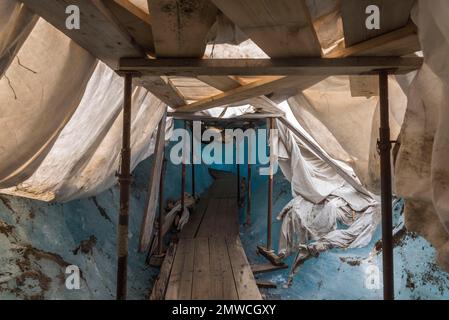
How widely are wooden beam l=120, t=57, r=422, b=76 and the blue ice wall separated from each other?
6.95ft

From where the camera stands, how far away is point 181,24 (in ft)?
5.08

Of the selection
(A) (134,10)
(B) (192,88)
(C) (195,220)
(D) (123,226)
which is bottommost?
(C) (195,220)

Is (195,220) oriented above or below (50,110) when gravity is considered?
Answer: below

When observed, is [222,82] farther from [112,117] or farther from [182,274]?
[182,274]

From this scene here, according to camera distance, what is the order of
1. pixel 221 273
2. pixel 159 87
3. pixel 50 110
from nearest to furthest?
pixel 50 110 < pixel 159 87 < pixel 221 273

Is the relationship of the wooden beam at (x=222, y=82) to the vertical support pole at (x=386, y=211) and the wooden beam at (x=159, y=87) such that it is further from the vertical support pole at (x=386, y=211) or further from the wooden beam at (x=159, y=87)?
the vertical support pole at (x=386, y=211)

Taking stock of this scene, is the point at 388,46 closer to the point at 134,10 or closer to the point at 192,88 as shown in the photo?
the point at 134,10

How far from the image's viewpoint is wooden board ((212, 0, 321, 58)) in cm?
133

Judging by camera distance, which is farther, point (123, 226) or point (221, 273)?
point (221, 273)

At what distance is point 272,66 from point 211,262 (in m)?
2.86

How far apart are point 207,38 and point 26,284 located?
8.95 feet

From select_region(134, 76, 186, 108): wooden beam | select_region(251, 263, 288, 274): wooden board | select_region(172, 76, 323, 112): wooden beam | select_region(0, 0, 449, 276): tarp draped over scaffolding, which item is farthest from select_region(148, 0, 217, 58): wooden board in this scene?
select_region(251, 263, 288, 274): wooden board

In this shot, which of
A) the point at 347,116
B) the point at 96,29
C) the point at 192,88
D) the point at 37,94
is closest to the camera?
the point at 96,29

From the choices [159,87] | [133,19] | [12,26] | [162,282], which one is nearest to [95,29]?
[133,19]
